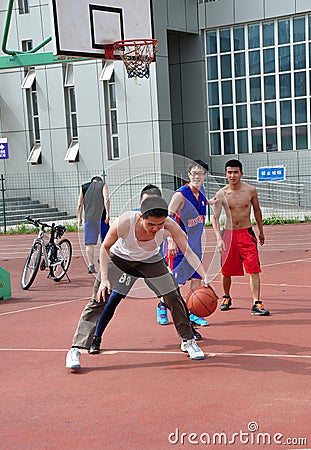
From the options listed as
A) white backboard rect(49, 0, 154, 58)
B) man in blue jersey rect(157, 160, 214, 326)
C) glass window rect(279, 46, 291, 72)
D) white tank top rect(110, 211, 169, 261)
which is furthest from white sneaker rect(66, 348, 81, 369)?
glass window rect(279, 46, 291, 72)

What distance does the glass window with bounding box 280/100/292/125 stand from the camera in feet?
89.1

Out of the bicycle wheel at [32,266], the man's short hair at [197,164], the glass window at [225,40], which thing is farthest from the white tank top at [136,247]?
the glass window at [225,40]

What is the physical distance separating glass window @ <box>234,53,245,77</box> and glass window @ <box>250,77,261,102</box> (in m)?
0.61

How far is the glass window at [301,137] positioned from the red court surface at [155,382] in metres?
17.3

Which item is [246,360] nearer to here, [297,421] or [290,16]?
[297,421]

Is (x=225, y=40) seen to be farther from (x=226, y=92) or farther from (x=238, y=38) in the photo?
(x=226, y=92)

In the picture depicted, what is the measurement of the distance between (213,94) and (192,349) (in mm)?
23084

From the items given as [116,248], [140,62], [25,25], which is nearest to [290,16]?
[25,25]

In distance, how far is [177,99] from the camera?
99.3 feet

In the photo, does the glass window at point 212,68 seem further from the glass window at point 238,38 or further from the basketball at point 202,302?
the basketball at point 202,302

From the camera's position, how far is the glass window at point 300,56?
87.2 feet

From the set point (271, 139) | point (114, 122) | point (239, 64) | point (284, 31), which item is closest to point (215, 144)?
point (271, 139)

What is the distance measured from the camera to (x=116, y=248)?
722 centimetres

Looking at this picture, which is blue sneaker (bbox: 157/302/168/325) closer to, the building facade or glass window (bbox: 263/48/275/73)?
the building facade
